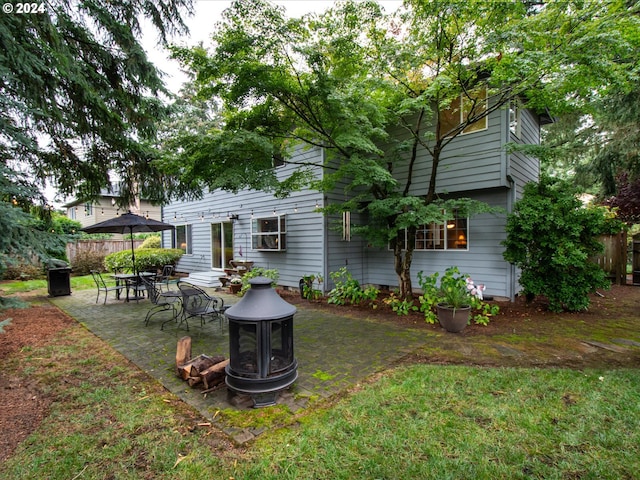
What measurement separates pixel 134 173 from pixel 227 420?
16.1 ft

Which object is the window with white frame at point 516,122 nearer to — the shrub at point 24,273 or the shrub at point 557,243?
the shrub at point 557,243

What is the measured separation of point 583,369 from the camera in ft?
11.5

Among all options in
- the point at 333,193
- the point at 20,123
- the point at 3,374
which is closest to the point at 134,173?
the point at 20,123

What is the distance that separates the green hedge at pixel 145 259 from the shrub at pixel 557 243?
11.7 meters

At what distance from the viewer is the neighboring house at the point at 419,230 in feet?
22.4

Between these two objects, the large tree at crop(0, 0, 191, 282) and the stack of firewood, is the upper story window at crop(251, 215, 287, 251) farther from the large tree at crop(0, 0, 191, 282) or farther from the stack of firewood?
the stack of firewood

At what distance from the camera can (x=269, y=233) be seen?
9367mm

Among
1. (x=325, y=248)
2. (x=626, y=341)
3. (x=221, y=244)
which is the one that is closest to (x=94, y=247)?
(x=221, y=244)

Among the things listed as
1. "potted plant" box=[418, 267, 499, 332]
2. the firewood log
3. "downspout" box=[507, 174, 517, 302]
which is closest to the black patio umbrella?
the firewood log

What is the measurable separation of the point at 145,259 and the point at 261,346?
10.8 meters

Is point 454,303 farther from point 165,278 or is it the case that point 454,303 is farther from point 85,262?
point 85,262

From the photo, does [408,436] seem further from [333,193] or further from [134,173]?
[333,193]

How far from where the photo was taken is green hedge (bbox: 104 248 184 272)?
455 inches

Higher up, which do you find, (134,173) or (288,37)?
(288,37)
